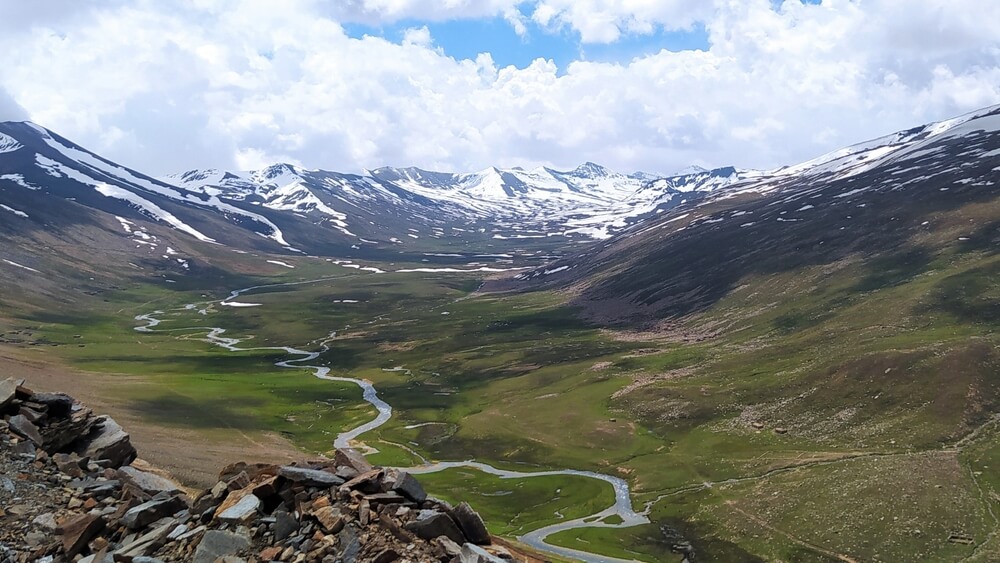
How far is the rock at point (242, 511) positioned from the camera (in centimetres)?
2330

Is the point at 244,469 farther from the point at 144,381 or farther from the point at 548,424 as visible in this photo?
the point at 144,381

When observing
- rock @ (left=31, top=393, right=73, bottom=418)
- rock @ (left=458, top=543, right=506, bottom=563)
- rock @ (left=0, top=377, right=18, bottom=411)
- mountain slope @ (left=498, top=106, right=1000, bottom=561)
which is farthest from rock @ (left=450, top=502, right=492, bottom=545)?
mountain slope @ (left=498, top=106, right=1000, bottom=561)

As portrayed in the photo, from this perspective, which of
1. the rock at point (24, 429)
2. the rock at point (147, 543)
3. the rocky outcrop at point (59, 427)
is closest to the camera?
the rock at point (147, 543)

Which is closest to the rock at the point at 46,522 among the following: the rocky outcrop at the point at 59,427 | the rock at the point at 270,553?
the rocky outcrop at the point at 59,427

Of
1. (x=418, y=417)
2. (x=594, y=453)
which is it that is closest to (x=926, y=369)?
(x=594, y=453)

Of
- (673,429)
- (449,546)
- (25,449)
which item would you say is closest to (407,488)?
(449,546)

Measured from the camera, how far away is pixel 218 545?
882 inches

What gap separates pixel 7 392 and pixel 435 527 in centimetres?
2335

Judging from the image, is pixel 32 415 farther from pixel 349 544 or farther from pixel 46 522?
pixel 349 544

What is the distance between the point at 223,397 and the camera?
502ft

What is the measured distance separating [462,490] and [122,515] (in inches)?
3157

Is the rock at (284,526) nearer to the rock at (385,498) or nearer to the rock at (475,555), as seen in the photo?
the rock at (385,498)

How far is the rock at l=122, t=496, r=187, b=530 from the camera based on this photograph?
25406 millimetres

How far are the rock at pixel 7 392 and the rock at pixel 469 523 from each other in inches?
902
